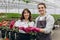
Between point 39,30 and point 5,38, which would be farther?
point 5,38

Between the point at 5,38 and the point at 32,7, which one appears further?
the point at 32,7

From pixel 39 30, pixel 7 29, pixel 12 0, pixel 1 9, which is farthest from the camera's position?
pixel 12 0

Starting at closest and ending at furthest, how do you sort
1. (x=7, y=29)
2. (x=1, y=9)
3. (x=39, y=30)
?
(x=39, y=30), (x=7, y=29), (x=1, y=9)

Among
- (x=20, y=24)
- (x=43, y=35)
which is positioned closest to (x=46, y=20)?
(x=43, y=35)

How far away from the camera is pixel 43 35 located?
3.25 m

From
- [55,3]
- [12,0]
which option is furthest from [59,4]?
[12,0]

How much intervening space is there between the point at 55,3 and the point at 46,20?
547 inches

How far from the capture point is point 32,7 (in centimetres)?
1588

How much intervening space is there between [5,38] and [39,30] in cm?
79

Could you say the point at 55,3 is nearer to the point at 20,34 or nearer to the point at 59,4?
the point at 59,4

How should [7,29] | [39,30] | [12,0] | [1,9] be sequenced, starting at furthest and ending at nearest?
[12,0] → [1,9] → [7,29] → [39,30]

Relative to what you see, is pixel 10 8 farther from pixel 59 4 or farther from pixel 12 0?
pixel 59 4

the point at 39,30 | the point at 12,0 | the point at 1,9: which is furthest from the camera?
the point at 12,0

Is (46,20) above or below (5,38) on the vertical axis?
above
